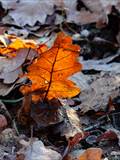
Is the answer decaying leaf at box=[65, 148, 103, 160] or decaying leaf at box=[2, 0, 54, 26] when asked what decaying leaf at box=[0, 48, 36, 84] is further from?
decaying leaf at box=[2, 0, 54, 26]

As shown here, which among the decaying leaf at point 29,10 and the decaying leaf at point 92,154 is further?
the decaying leaf at point 29,10

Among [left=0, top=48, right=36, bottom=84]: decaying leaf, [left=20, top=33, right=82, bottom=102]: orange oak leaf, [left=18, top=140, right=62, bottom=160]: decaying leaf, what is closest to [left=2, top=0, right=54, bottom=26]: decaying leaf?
[left=0, top=48, right=36, bottom=84]: decaying leaf

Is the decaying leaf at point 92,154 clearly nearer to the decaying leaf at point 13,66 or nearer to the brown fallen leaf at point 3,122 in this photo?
the brown fallen leaf at point 3,122

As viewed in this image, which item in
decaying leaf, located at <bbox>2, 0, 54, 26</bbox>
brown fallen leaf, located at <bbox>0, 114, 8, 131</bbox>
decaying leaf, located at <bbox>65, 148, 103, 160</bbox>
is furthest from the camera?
decaying leaf, located at <bbox>2, 0, 54, 26</bbox>

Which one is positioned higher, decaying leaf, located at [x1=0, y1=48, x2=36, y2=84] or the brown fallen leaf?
decaying leaf, located at [x1=0, y1=48, x2=36, y2=84]

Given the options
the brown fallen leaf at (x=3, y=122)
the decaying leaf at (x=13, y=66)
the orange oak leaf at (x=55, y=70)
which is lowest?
the brown fallen leaf at (x=3, y=122)

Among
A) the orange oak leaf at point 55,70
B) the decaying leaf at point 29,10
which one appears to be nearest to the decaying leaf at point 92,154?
the orange oak leaf at point 55,70

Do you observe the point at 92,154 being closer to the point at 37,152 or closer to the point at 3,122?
the point at 37,152

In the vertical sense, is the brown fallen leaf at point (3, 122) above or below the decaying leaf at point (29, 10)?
above

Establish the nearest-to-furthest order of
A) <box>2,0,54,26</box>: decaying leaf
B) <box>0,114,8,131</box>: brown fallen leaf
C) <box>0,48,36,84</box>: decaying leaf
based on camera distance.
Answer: <box>0,114,8,131</box>: brown fallen leaf, <box>0,48,36,84</box>: decaying leaf, <box>2,0,54,26</box>: decaying leaf
